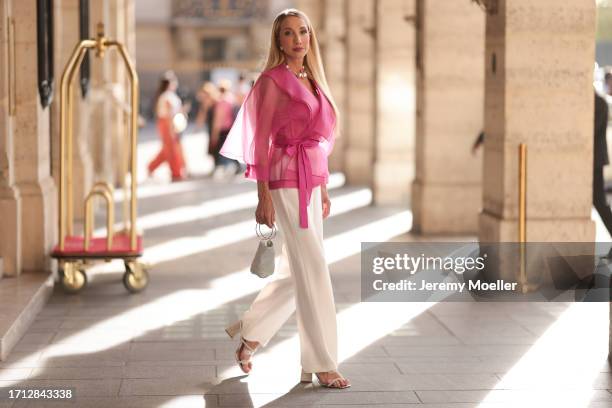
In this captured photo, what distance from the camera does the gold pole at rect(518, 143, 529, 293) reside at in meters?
8.81

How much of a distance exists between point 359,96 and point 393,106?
10.5 feet

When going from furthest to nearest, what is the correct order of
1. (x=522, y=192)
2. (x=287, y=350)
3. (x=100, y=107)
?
(x=100, y=107), (x=522, y=192), (x=287, y=350)

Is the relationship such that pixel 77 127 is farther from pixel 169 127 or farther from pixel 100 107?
pixel 169 127

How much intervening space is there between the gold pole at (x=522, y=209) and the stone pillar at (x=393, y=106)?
661 centimetres

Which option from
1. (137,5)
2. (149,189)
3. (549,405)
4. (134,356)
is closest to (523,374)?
(549,405)

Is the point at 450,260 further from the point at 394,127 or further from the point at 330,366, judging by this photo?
the point at 394,127

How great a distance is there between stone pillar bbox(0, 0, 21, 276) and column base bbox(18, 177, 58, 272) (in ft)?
0.54

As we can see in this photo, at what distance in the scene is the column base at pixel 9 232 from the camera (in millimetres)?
8898

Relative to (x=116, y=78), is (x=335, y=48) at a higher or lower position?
higher

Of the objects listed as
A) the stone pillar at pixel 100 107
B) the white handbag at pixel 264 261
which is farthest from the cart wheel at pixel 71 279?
the stone pillar at pixel 100 107

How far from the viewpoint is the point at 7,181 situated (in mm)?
8938

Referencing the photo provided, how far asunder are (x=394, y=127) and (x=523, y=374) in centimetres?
936

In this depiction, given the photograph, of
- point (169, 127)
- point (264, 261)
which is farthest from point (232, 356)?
point (169, 127)

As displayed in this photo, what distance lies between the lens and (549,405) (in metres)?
5.75
